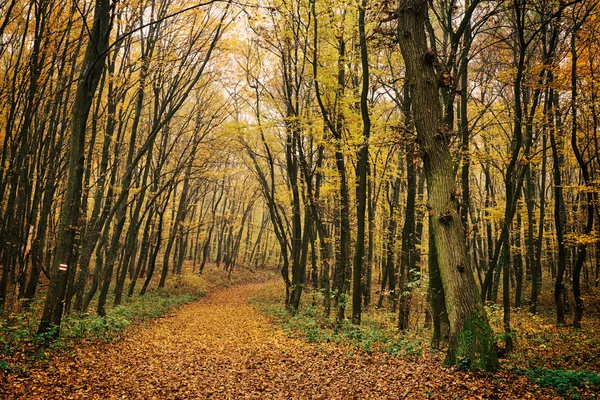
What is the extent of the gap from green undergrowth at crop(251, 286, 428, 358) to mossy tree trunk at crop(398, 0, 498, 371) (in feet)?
7.40

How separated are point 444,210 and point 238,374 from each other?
515 centimetres

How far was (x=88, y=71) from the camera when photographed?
760cm

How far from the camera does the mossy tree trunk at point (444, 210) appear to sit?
5.57 metres

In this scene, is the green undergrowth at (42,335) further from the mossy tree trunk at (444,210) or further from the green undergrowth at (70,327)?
the mossy tree trunk at (444,210)

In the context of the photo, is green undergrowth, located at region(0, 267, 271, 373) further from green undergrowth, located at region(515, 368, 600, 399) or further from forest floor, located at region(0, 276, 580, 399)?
green undergrowth, located at region(515, 368, 600, 399)

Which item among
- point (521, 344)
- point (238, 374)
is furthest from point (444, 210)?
point (521, 344)

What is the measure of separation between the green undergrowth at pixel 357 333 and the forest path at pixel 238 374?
533mm

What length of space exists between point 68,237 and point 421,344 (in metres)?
8.87

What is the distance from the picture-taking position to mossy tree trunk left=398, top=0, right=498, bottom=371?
5574 millimetres

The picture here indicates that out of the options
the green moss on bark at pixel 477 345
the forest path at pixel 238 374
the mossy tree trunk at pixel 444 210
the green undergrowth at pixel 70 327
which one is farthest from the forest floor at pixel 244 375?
the mossy tree trunk at pixel 444 210

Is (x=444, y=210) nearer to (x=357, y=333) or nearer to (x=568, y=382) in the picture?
(x=568, y=382)

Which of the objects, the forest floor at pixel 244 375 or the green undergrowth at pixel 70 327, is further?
the green undergrowth at pixel 70 327

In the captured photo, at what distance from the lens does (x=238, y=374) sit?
23.1 ft

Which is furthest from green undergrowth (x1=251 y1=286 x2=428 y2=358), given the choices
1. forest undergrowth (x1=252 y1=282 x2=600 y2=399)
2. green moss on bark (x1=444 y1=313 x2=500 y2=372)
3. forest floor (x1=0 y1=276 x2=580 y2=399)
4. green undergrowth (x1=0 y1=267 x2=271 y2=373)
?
green undergrowth (x1=0 y1=267 x2=271 y2=373)
